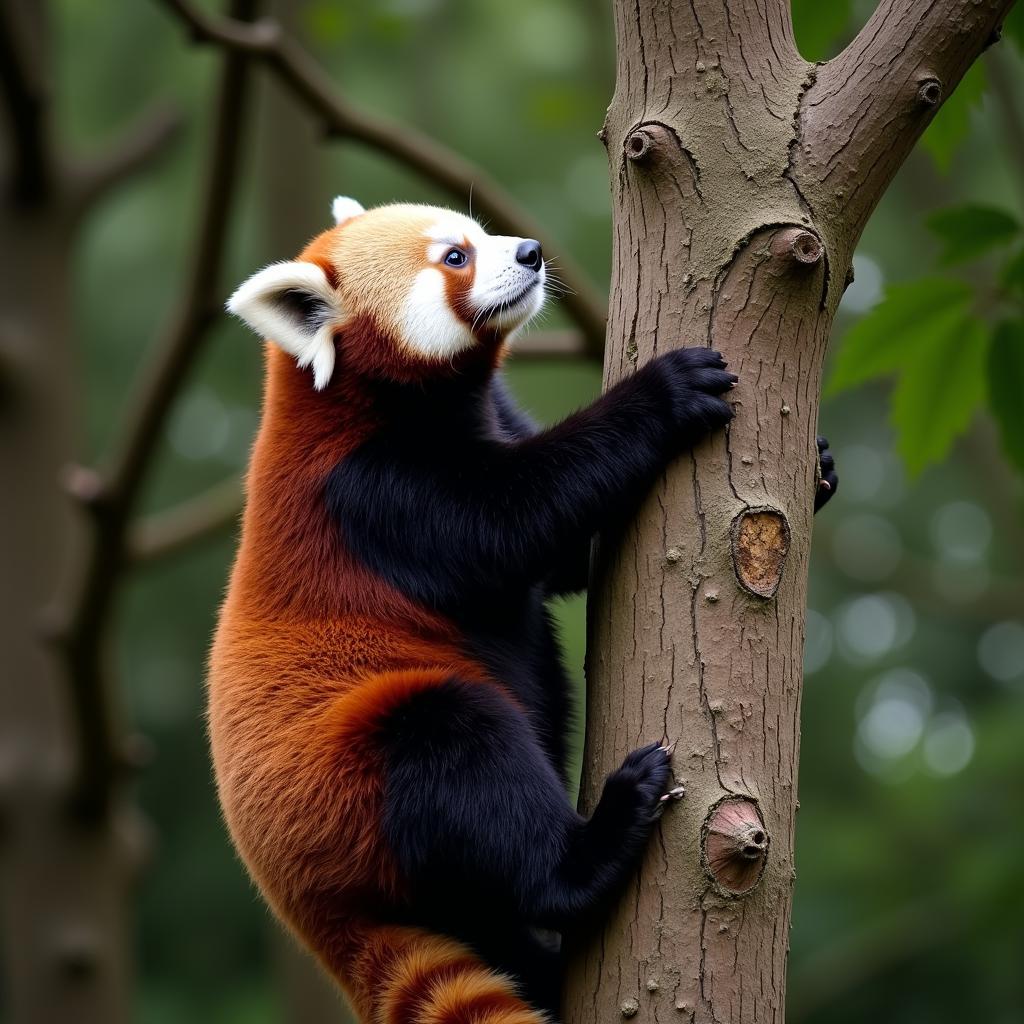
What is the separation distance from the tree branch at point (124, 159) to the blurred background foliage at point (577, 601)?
0.86 metres

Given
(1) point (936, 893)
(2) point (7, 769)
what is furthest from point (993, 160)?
(2) point (7, 769)

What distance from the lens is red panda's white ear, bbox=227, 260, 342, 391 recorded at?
311cm

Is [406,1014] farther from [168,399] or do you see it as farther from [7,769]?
[7,769]

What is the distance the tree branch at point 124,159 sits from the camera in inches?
290

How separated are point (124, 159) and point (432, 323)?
4.78m

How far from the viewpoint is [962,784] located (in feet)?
24.3

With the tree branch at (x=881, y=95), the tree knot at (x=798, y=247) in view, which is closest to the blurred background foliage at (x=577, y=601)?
the tree branch at (x=881, y=95)

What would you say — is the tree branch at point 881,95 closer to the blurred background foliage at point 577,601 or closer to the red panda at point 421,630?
the red panda at point 421,630

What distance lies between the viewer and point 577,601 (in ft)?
23.4

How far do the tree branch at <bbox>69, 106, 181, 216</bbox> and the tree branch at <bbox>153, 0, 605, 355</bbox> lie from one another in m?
2.54

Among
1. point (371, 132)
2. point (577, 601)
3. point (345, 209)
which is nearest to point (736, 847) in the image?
point (345, 209)

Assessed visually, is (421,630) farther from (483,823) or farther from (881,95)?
(881,95)

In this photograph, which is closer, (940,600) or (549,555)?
(549,555)

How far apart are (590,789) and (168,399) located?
141 inches
